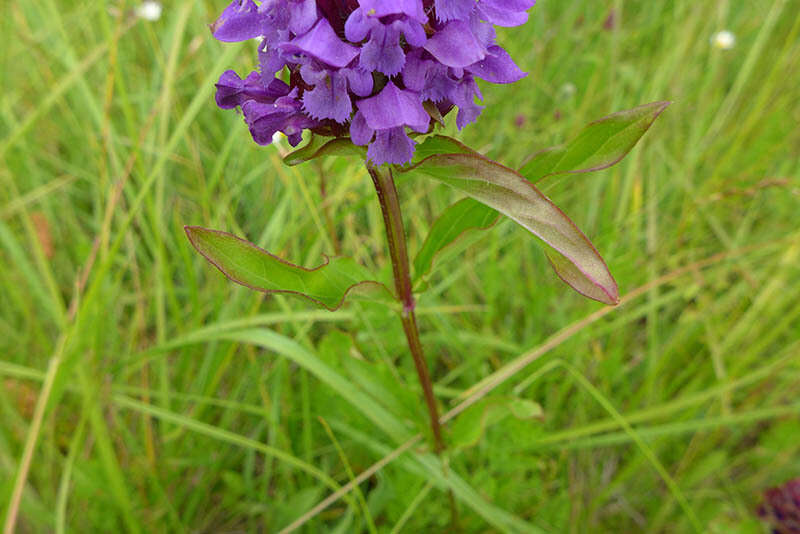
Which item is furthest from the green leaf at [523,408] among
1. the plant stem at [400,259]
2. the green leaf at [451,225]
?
the green leaf at [451,225]

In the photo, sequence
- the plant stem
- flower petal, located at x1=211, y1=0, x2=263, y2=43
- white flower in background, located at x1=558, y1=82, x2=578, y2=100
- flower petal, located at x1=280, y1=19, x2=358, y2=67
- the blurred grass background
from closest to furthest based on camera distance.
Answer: flower petal, located at x1=280, y1=19, x2=358, y2=67 → flower petal, located at x1=211, y1=0, x2=263, y2=43 → the plant stem → the blurred grass background → white flower in background, located at x1=558, y1=82, x2=578, y2=100

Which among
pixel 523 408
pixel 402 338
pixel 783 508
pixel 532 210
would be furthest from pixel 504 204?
pixel 783 508

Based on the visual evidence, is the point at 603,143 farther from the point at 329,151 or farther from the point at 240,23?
the point at 240,23

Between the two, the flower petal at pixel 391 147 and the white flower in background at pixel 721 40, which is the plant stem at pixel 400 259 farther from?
the white flower in background at pixel 721 40

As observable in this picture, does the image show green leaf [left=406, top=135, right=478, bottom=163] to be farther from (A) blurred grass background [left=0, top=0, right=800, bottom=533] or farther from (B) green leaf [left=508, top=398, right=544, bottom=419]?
(B) green leaf [left=508, top=398, right=544, bottom=419]

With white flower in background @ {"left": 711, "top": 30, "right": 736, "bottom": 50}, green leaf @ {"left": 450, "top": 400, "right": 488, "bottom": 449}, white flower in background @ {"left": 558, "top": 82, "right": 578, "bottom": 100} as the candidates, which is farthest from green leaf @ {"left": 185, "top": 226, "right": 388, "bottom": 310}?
white flower in background @ {"left": 711, "top": 30, "right": 736, "bottom": 50}
